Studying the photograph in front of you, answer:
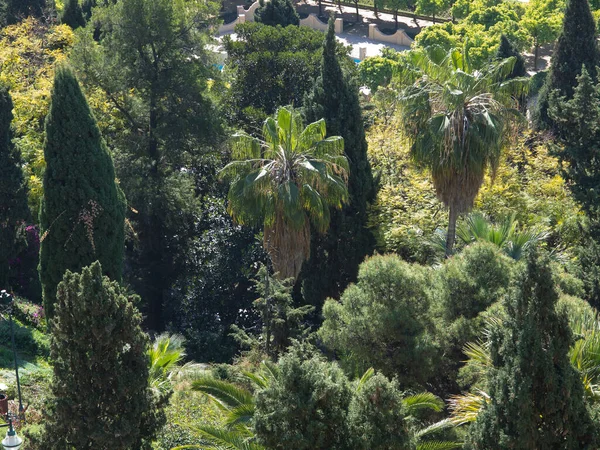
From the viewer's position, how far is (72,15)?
5009 centimetres

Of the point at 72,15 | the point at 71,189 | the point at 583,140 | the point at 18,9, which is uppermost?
the point at 583,140

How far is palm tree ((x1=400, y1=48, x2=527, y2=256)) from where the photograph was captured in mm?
25156

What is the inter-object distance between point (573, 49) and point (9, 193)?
741 inches

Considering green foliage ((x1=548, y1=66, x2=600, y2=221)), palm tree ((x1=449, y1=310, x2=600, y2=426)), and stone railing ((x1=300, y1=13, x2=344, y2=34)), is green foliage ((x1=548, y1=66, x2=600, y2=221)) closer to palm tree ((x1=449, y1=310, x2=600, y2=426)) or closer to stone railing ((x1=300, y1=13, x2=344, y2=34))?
palm tree ((x1=449, y1=310, x2=600, y2=426))

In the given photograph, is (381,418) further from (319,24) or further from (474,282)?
(319,24)

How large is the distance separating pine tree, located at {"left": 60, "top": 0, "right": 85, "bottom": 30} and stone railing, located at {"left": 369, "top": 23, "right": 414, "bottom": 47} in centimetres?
2769

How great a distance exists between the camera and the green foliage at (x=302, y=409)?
52.3ft

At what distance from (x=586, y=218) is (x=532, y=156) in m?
6.18

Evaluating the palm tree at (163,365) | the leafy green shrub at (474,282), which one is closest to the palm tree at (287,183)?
the palm tree at (163,365)

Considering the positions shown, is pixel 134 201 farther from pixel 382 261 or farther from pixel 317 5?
pixel 317 5

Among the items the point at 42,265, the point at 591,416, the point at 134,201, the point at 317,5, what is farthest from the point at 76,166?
the point at 317,5

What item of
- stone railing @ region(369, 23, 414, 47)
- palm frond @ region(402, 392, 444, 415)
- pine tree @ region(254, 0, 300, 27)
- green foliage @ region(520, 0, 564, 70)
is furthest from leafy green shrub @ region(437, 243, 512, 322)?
stone railing @ region(369, 23, 414, 47)

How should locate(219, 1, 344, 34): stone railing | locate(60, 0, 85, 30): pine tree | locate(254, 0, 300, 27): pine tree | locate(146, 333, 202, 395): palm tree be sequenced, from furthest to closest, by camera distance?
locate(219, 1, 344, 34): stone railing
locate(254, 0, 300, 27): pine tree
locate(60, 0, 85, 30): pine tree
locate(146, 333, 202, 395): palm tree

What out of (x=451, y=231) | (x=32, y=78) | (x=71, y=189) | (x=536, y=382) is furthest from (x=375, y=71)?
(x=536, y=382)
